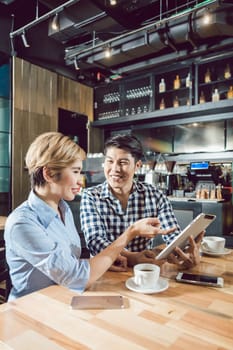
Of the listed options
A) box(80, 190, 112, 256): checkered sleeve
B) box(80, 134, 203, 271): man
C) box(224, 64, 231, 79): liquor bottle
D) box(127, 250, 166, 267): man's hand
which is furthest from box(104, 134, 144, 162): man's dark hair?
box(224, 64, 231, 79): liquor bottle

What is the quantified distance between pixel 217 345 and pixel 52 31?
422cm

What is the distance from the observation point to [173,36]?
12.2ft

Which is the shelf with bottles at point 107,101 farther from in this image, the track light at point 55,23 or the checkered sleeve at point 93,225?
the checkered sleeve at point 93,225

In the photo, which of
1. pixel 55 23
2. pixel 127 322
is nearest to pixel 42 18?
pixel 55 23

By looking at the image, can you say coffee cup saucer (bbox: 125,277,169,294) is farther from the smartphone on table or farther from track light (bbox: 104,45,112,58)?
track light (bbox: 104,45,112,58)

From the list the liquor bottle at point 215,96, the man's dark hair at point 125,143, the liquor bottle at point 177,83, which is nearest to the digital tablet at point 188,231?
the man's dark hair at point 125,143

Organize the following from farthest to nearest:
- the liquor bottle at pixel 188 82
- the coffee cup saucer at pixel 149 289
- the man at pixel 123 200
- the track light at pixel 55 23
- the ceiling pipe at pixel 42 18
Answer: the liquor bottle at pixel 188 82 → the track light at pixel 55 23 → the ceiling pipe at pixel 42 18 → the man at pixel 123 200 → the coffee cup saucer at pixel 149 289

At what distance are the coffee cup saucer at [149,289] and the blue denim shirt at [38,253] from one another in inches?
6.7

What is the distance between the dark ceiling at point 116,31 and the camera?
130 inches

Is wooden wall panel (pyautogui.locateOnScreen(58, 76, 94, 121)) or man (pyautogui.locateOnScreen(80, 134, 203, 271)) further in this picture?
wooden wall panel (pyautogui.locateOnScreen(58, 76, 94, 121))

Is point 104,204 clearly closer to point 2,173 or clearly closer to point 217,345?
point 217,345

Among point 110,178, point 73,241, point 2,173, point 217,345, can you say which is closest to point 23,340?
point 217,345

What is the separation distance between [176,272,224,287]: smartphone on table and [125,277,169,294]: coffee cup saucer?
85 millimetres

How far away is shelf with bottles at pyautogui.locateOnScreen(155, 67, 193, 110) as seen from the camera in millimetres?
4659
